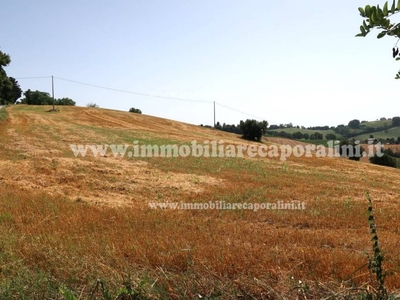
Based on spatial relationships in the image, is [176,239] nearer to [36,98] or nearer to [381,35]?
[381,35]

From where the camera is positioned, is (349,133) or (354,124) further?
(354,124)

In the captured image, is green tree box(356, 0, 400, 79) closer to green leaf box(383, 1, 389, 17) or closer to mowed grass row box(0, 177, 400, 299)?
green leaf box(383, 1, 389, 17)

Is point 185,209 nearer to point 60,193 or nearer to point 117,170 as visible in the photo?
point 60,193

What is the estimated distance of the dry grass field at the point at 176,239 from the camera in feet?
10.6

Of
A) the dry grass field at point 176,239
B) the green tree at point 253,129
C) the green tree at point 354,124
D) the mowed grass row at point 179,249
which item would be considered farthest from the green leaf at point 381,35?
the green tree at point 354,124

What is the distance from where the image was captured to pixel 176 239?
17.7ft

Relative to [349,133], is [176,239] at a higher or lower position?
lower

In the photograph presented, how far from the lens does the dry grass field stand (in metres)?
3.22

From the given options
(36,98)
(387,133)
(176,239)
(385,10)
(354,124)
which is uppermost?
(36,98)

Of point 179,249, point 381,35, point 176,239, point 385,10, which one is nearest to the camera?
point 385,10

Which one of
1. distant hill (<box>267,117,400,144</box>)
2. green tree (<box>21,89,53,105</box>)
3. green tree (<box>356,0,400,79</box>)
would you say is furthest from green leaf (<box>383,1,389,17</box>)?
green tree (<box>21,89,53,105</box>)

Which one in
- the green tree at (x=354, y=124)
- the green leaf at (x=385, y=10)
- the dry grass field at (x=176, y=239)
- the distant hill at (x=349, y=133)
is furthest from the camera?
the green tree at (x=354, y=124)

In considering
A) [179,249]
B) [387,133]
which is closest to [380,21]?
[179,249]

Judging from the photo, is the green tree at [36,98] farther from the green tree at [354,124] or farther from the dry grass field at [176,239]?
the green tree at [354,124]
